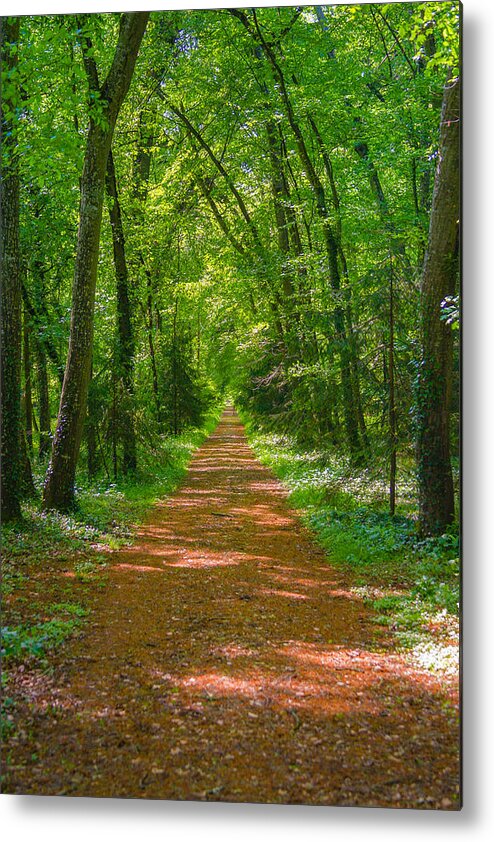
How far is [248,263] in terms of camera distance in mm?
17828

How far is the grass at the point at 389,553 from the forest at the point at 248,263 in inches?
1.5

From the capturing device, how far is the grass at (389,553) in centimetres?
541

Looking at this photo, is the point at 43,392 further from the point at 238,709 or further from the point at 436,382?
the point at 238,709

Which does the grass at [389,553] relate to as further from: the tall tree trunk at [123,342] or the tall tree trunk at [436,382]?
the tall tree trunk at [123,342]

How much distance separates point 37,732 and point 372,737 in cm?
202

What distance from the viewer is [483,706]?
4551mm

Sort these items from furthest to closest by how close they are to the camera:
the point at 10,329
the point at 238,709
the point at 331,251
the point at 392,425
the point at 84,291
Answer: the point at 331,251 < the point at 84,291 < the point at 392,425 < the point at 10,329 < the point at 238,709

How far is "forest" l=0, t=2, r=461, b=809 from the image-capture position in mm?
6613

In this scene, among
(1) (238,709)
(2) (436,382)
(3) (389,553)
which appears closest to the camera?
(1) (238,709)

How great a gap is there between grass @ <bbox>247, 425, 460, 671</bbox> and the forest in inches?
1.5

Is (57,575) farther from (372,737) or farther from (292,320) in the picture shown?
(292,320)

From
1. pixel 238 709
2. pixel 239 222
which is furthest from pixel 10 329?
pixel 239 222

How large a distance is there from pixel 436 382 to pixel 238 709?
13.2 ft

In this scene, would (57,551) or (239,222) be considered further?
(239,222)
